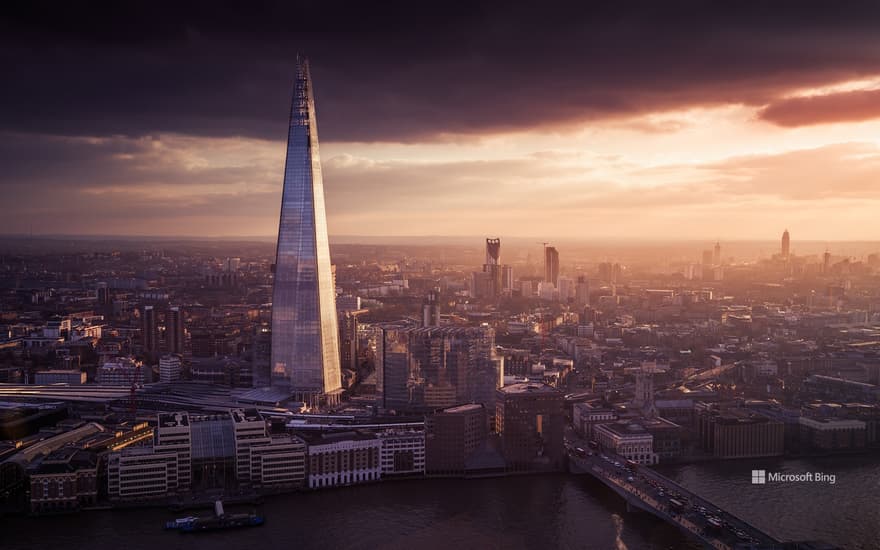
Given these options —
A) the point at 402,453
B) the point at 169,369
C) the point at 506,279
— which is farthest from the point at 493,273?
the point at 402,453

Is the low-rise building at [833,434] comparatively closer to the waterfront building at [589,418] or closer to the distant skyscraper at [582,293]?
the waterfront building at [589,418]

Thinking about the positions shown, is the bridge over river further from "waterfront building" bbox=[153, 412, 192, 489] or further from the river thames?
"waterfront building" bbox=[153, 412, 192, 489]

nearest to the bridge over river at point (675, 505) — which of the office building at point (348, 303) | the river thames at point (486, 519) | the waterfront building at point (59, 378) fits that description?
the river thames at point (486, 519)

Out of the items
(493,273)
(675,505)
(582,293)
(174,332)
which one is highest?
(493,273)

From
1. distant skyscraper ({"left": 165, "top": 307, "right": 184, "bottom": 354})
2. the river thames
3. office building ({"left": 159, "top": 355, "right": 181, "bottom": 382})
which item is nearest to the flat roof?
the river thames

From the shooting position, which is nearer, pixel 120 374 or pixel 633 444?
pixel 633 444

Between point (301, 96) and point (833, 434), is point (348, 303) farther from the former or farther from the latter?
point (833, 434)
